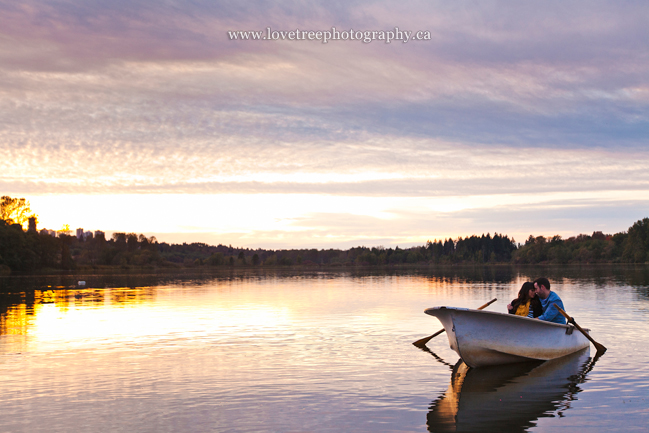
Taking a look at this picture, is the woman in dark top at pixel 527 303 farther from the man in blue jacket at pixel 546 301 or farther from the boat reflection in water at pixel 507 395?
the boat reflection in water at pixel 507 395

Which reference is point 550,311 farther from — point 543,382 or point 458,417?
point 458,417

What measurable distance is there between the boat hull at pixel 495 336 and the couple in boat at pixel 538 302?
A: 91 centimetres

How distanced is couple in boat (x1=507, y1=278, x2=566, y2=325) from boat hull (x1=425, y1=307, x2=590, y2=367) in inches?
35.9

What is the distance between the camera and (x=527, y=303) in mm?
20422

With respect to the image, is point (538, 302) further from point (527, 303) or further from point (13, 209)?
point (13, 209)

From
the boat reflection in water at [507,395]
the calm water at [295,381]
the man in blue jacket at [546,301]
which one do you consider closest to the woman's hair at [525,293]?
the man in blue jacket at [546,301]

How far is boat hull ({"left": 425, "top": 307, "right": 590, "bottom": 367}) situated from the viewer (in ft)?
57.3

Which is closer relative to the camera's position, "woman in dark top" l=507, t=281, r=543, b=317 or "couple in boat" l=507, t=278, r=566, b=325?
"couple in boat" l=507, t=278, r=566, b=325

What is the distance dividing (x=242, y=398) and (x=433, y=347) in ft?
32.8

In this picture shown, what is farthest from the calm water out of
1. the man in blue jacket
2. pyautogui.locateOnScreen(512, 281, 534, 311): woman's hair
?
pyautogui.locateOnScreen(512, 281, 534, 311): woman's hair

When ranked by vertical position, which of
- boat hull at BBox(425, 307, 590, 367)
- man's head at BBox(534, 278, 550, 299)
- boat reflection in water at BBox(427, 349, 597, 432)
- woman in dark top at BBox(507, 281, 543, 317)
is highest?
man's head at BBox(534, 278, 550, 299)

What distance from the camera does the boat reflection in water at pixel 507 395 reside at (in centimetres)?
1191

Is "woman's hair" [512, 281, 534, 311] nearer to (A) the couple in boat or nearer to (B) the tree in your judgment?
(A) the couple in boat

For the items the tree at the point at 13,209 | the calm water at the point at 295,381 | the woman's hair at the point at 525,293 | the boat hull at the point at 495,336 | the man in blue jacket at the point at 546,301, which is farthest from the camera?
the tree at the point at 13,209
